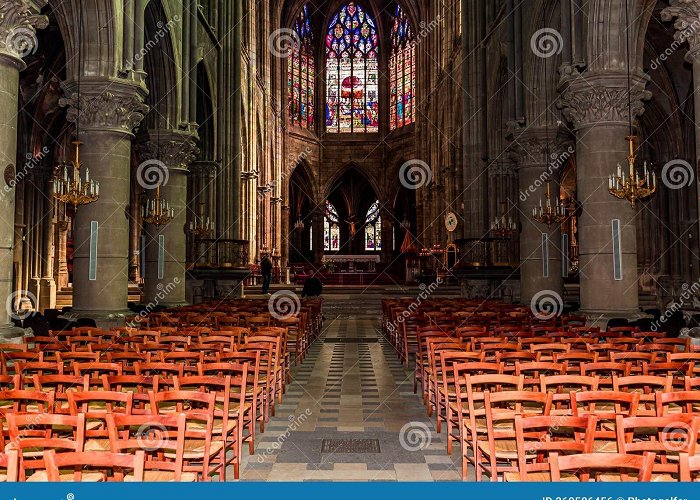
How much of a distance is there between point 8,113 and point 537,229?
46.1 ft

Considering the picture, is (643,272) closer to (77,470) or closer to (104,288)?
(104,288)

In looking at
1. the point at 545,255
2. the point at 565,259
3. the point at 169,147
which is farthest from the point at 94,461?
the point at 565,259

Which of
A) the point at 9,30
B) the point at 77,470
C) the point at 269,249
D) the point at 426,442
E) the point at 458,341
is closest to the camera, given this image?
the point at 77,470

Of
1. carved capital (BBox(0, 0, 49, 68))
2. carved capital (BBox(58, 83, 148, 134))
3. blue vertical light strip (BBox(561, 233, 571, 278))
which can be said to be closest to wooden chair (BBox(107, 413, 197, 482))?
carved capital (BBox(0, 0, 49, 68))

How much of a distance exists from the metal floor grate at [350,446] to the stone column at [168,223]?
13288 millimetres

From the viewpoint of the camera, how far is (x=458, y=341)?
27.7ft

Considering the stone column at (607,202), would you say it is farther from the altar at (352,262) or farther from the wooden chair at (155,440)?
the altar at (352,262)

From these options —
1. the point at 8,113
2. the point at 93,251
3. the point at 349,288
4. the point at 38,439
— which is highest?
the point at 8,113

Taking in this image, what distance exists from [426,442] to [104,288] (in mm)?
9104

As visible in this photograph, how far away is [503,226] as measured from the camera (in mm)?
21125

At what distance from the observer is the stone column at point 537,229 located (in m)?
18.6

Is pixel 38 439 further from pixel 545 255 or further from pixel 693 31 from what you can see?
pixel 545 255

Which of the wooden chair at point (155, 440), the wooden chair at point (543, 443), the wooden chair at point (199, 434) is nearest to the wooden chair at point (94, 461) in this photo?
the wooden chair at point (155, 440)

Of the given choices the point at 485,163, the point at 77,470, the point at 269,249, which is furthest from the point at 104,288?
the point at 269,249
